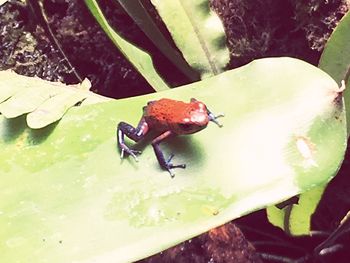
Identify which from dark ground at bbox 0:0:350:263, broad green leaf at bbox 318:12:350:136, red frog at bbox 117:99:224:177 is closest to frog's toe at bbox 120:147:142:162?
red frog at bbox 117:99:224:177

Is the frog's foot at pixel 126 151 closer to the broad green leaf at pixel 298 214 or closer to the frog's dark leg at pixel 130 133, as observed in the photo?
the frog's dark leg at pixel 130 133

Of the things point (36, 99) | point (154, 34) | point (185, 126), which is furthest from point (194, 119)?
point (154, 34)

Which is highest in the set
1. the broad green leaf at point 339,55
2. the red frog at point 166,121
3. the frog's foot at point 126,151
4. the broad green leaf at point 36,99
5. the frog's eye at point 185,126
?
the broad green leaf at point 36,99

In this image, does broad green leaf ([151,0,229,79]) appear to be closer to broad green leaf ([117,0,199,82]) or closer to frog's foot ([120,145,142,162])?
broad green leaf ([117,0,199,82])

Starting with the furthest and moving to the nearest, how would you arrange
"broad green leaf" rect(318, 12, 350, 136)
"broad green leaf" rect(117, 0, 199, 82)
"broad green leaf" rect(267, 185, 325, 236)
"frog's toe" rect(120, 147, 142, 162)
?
"broad green leaf" rect(117, 0, 199, 82)
"broad green leaf" rect(267, 185, 325, 236)
"broad green leaf" rect(318, 12, 350, 136)
"frog's toe" rect(120, 147, 142, 162)

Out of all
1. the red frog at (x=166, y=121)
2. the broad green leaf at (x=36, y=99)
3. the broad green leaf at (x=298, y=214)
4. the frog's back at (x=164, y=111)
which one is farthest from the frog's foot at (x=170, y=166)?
the broad green leaf at (x=298, y=214)

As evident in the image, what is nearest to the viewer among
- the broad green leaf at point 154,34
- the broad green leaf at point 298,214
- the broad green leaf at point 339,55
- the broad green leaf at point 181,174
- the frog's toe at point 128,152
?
the broad green leaf at point 181,174

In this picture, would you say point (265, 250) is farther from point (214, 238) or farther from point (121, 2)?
point (121, 2)
